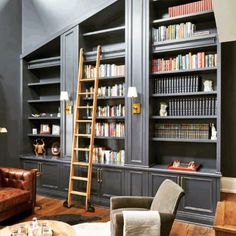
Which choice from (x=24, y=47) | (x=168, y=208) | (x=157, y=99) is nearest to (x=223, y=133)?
(x=157, y=99)

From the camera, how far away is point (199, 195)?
3699mm

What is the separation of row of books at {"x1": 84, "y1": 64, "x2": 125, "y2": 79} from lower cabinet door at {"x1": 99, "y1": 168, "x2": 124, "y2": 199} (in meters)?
1.67

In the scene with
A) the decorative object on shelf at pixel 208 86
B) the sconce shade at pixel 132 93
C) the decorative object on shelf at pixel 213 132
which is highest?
the decorative object on shelf at pixel 208 86

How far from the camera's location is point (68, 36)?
191 inches

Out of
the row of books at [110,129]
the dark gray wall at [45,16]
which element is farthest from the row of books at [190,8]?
the row of books at [110,129]

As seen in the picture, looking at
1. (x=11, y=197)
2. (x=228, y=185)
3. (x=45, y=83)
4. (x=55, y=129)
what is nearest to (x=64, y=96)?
(x=45, y=83)

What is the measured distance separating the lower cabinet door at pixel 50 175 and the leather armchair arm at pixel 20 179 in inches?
29.4

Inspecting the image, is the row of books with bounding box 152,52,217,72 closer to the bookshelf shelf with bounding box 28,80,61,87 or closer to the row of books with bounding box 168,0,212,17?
the row of books with bounding box 168,0,212,17

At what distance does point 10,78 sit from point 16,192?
2457 mm

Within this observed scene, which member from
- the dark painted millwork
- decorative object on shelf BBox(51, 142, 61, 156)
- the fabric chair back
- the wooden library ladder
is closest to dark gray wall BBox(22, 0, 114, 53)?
the dark painted millwork

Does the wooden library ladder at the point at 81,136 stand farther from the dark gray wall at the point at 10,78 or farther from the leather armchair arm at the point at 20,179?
the dark gray wall at the point at 10,78

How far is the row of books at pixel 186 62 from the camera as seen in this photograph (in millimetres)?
3812

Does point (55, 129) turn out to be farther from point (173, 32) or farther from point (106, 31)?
point (173, 32)

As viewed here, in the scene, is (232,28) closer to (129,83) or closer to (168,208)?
(129,83)
